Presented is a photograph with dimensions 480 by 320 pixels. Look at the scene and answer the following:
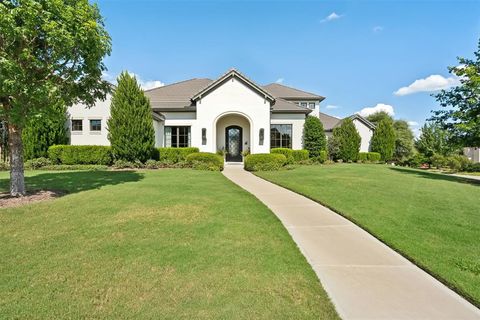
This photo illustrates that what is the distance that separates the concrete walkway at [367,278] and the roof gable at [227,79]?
17535mm

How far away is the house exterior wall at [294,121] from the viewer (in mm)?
25703

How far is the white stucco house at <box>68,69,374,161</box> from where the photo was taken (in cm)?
2284

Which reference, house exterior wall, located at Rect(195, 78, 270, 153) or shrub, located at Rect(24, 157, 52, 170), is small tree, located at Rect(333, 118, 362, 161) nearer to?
house exterior wall, located at Rect(195, 78, 270, 153)

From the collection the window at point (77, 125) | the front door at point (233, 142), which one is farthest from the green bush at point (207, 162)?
the window at point (77, 125)

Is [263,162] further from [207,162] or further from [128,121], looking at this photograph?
[128,121]

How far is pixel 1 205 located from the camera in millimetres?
7816

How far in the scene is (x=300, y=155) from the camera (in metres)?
24.0

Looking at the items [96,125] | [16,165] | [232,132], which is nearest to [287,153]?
[232,132]

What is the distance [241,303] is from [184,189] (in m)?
7.27

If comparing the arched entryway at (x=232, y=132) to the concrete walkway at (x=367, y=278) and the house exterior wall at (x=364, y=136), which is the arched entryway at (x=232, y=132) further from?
the concrete walkway at (x=367, y=278)

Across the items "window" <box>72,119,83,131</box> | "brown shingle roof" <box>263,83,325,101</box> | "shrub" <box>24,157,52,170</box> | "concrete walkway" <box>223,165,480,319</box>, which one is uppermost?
"brown shingle roof" <box>263,83,325,101</box>

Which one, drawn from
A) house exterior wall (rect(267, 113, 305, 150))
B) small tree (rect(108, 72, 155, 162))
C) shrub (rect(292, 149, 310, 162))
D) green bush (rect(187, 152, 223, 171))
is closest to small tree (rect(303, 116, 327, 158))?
house exterior wall (rect(267, 113, 305, 150))

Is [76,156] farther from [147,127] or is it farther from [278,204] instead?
[278,204]

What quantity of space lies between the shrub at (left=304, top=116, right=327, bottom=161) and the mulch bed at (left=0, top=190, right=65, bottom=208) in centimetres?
2014
